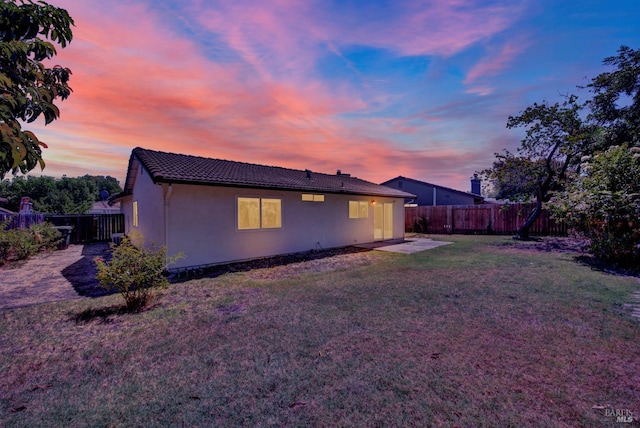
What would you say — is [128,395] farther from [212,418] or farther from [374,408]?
[374,408]

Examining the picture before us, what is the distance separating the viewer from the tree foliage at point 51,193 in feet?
127

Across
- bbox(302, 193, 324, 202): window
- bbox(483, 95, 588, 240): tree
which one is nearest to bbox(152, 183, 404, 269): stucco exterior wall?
bbox(302, 193, 324, 202): window

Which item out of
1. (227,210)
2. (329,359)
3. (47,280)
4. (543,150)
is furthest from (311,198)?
(543,150)

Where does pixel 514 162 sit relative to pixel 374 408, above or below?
above

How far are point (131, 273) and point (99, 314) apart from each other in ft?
2.64

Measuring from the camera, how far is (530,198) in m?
16.9

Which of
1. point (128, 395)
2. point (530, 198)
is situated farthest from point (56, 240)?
point (530, 198)

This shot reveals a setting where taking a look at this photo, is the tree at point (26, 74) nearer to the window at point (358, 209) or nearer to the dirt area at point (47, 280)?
the dirt area at point (47, 280)

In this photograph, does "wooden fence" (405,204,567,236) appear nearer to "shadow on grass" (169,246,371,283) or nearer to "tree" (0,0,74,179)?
"shadow on grass" (169,246,371,283)

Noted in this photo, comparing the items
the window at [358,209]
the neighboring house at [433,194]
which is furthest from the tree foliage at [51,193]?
the neighboring house at [433,194]

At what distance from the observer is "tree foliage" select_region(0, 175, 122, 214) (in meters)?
38.8

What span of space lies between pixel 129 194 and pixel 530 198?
21.8 m

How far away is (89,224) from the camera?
49.6 feet

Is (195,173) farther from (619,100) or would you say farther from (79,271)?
(619,100)
